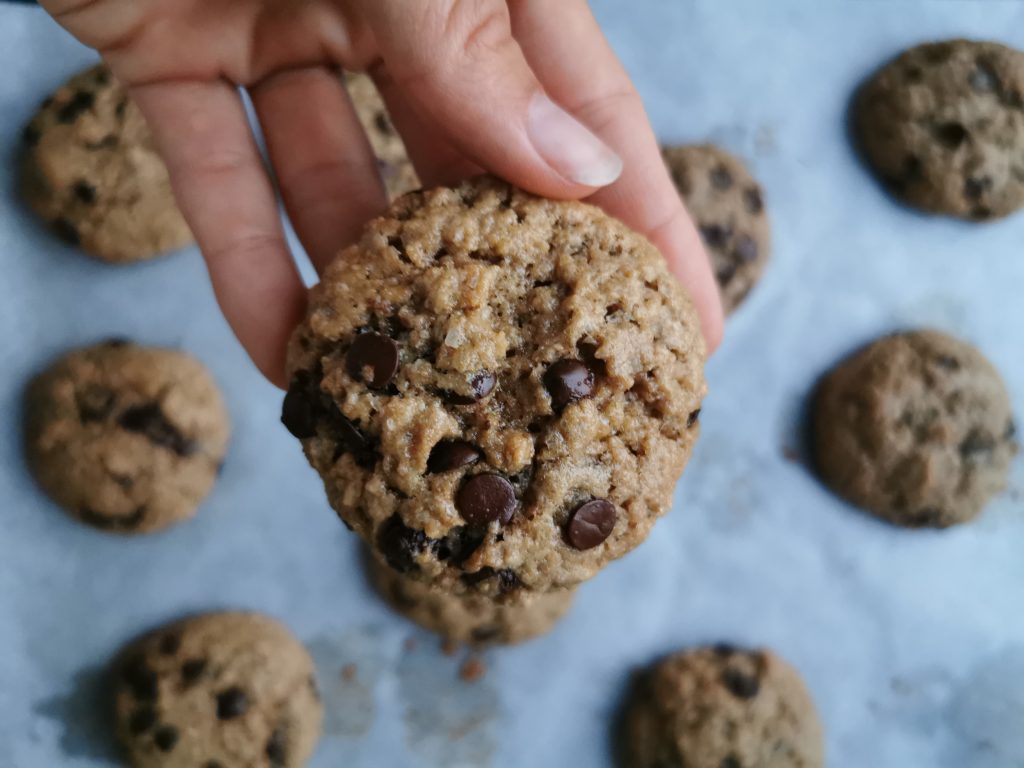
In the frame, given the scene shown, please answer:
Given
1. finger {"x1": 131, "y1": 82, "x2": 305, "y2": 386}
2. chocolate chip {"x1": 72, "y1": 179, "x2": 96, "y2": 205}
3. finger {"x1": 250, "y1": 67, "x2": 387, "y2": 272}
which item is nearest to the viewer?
finger {"x1": 131, "y1": 82, "x2": 305, "y2": 386}

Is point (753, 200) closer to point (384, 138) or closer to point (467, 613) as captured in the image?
point (384, 138)

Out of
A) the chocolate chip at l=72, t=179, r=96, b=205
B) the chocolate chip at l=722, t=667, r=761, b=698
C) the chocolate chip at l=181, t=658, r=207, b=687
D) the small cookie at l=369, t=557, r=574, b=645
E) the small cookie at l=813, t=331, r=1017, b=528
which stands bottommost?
the chocolate chip at l=181, t=658, r=207, b=687

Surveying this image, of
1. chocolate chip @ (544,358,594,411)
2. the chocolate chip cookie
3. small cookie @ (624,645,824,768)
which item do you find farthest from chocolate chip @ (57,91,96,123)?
small cookie @ (624,645,824,768)

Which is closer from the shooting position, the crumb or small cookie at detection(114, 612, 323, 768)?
small cookie at detection(114, 612, 323, 768)

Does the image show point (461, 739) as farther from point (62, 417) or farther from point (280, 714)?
point (62, 417)

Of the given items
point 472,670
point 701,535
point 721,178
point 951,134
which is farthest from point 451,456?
point 951,134

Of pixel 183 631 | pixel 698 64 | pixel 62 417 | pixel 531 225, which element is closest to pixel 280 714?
pixel 183 631

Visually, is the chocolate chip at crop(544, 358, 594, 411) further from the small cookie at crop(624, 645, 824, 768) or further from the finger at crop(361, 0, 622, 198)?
the small cookie at crop(624, 645, 824, 768)
